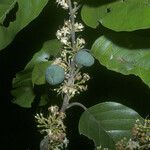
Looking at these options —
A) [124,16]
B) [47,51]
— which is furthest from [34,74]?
[124,16]

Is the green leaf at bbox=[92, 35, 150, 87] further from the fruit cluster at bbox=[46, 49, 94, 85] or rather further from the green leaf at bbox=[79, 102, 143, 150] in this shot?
the green leaf at bbox=[79, 102, 143, 150]

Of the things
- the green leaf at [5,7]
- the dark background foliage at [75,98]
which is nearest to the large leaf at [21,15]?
the green leaf at [5,7]

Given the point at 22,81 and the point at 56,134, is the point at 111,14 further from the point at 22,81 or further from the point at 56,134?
the point at 22,81

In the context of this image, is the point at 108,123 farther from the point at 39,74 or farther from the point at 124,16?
the point at 124,16

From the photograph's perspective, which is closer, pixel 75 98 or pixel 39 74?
pixel 39 74

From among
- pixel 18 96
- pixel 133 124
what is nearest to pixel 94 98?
pixel 18 96

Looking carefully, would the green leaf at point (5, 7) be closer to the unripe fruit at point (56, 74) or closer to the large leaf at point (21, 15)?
the large leaf at point (21, 15)
